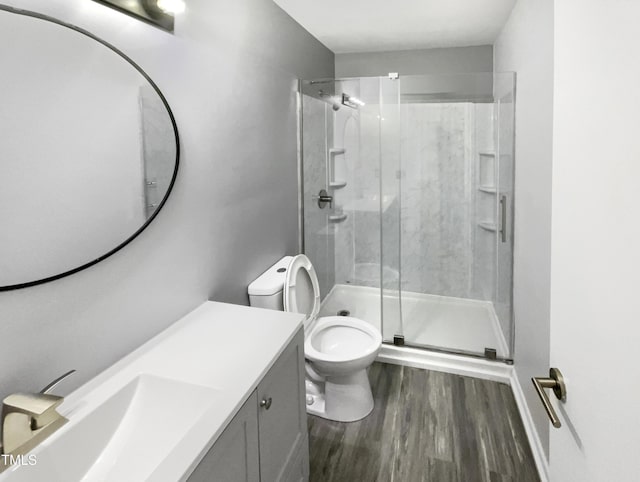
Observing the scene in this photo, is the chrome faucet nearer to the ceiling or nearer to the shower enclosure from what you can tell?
the shower enclosure

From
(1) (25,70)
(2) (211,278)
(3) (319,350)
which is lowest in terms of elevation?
(3) (319,350)

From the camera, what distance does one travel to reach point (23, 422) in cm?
89

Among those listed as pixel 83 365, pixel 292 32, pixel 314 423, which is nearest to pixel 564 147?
pixel 83 365

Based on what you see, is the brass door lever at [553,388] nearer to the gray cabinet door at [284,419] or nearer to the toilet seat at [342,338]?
the gray cabinet door at [284,419]

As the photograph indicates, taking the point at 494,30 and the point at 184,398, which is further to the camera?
the point at 494,30

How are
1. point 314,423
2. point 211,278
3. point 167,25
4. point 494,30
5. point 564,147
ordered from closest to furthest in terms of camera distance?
point 564,147 → point 167,25 → point 211,278 → point 314,423 → point 494,30

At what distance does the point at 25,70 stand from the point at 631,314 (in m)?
1.37

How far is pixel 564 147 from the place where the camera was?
770 mm

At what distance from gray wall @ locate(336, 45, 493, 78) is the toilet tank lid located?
2.27 m

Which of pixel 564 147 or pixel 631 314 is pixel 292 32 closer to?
pixel 564 147

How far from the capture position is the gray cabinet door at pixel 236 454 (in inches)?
38.0

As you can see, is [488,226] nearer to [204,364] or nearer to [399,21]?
[399,21]

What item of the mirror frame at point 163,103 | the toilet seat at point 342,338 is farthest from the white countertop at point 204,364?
the toilet seat at point 342,338

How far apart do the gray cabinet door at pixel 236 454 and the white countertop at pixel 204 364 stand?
0.12 ft
